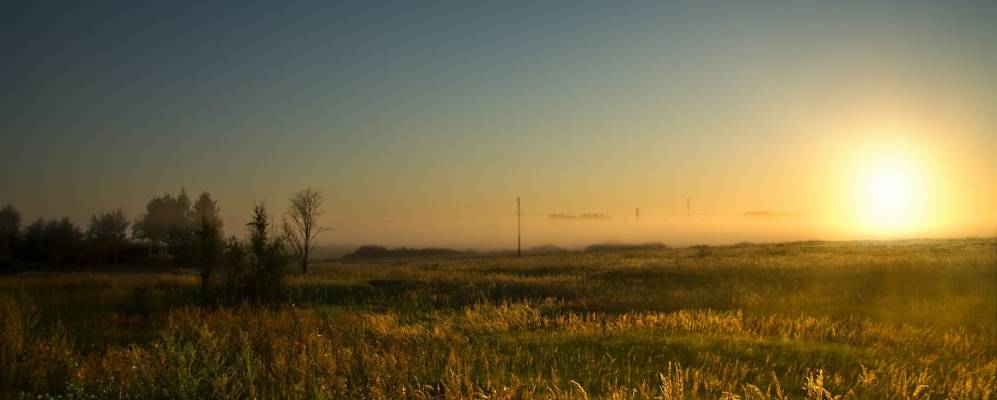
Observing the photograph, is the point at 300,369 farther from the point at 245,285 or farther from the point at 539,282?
the point at 539,282

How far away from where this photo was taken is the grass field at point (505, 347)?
827 cm

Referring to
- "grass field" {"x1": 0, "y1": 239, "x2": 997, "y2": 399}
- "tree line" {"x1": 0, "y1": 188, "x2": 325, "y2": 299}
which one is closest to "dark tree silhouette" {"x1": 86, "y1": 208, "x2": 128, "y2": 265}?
"tree line" {"x1": 0, "y1": 188, "x2": 325, "y2": 299}

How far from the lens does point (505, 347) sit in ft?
37.0

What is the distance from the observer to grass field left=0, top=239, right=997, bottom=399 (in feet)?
27.1

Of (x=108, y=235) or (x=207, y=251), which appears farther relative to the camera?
(x=108, y=235)

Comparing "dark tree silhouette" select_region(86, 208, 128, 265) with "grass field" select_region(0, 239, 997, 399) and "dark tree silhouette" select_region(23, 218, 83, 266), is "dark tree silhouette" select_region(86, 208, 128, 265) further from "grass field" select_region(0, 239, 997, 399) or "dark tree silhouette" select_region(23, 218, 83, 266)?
"grass field" select_region(0, 239, 997, 399)

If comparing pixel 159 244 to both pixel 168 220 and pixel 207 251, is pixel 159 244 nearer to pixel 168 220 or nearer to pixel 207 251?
pixel 168 220

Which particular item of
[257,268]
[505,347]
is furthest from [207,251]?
[505,347]

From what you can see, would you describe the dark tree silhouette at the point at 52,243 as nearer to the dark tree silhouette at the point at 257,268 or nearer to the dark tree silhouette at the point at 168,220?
the dark tree silhouette at the point at 168,220

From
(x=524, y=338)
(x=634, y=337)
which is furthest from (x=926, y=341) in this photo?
(x=524, y=338)

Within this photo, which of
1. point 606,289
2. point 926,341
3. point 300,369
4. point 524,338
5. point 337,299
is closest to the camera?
point 300,369

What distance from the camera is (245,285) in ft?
67.9

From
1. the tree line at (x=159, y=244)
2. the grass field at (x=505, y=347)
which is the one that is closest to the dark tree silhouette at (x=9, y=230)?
the tree line at (x=159, y=244)

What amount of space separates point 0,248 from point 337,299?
62625mm
